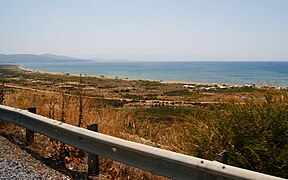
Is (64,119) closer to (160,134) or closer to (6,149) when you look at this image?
(6,149)

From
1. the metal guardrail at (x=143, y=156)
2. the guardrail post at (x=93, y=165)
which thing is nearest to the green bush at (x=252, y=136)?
the metal guardrail at (x=143, y=156)

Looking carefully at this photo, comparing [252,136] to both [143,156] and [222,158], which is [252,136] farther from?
[143,156]

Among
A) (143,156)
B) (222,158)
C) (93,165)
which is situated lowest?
(93,165)

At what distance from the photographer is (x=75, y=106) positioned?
8.82 m

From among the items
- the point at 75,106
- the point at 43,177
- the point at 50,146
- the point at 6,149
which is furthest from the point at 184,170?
the point at 75,106

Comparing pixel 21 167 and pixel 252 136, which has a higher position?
pixel 252 136

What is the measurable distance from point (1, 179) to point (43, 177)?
57 centimetres

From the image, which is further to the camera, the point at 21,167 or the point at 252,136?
the point at 21,167

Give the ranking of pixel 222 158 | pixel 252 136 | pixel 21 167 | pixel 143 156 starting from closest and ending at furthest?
pixel 222 158
pixel 143 156
pixel 252 136
pixel 21 167

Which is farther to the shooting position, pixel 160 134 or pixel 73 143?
pixel 160 134

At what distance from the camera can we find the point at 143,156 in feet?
15.0

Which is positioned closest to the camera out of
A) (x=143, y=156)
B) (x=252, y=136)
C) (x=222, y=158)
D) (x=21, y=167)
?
(x=222, y=158)

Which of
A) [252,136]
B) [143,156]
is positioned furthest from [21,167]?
[252,136]

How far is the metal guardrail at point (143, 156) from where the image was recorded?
145 inches
